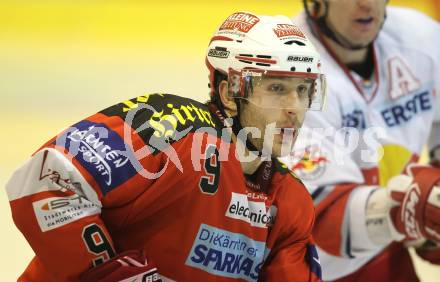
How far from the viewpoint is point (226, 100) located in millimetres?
2389

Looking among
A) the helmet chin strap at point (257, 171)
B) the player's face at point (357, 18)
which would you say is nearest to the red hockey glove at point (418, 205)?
the player's face at point (357, 18)

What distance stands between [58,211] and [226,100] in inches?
22.5

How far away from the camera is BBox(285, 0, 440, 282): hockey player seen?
3.05 m

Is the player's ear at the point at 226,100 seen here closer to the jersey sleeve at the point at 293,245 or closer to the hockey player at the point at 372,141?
the jersey sleeve at the point at 293,245

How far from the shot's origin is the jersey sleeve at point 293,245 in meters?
2.39

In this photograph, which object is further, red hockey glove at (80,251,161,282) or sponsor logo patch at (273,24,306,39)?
sponsor logo patch at (273,24,306,39)

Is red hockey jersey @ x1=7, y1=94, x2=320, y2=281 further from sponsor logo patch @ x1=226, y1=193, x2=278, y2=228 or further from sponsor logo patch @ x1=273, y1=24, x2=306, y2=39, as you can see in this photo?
sponsor logo patch @ x1=273, y1=24, x2=306, y2=39

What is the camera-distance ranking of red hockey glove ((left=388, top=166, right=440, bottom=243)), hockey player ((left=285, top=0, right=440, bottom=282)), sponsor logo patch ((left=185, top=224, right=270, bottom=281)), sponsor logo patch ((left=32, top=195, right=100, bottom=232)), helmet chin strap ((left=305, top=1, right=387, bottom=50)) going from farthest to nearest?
helmet chin strap ((left=305, top=1, right=387, bottom=50)) → hockey player ((left=285, top=0, right=440, bottom=282)) → red hockey glove ((left=388, top=166, right=440, bottom=243)) → sponsor logo patch ((left=185, top=224, right=270, bottom=281)) → sponsor logo patch ((left=32, top=195, right=100, bottom=232))

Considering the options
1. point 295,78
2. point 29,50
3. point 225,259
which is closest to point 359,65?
point 295,78

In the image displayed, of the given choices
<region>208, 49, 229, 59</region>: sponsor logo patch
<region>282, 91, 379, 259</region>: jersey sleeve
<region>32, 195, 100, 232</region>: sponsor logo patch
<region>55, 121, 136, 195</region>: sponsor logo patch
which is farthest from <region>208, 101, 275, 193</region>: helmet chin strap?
<region>282, 91, 379, 259</region>: jersey sleeve

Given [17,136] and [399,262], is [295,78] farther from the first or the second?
[17,136]

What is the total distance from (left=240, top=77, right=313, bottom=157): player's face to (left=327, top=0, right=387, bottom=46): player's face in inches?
33.6

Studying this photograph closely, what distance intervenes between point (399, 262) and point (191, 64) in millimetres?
2667

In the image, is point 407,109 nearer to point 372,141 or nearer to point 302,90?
point 372,141
